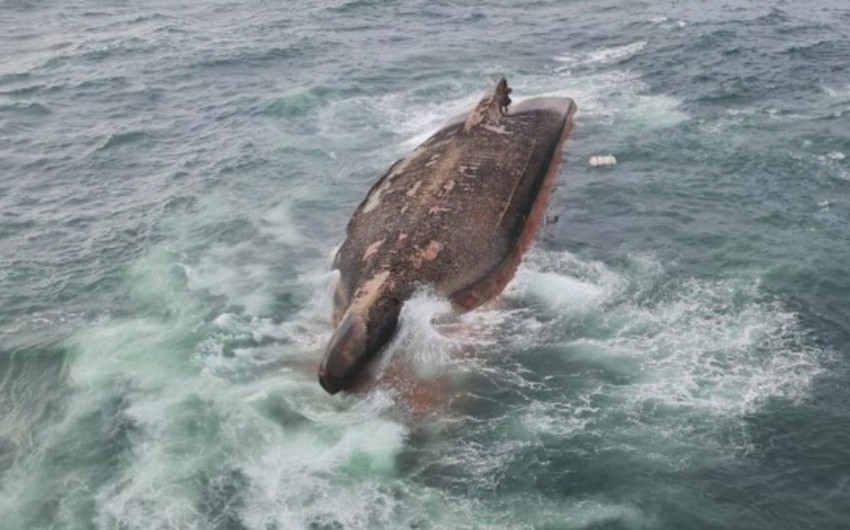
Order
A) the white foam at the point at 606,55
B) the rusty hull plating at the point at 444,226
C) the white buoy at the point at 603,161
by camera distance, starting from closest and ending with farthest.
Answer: the rusty hull plating at the point at 444,226 < the white buoy at the point at 603,161 < the white foam at the point at 606,55

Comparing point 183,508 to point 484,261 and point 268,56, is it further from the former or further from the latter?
point 268,56

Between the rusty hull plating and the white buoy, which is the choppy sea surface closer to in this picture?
the white buoy

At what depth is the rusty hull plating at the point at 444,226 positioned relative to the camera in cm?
2119

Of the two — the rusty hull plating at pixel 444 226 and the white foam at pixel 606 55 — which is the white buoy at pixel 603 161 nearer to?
the rusty hull plating at pixel 444 226

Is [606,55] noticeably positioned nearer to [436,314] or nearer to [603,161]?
[603,161]

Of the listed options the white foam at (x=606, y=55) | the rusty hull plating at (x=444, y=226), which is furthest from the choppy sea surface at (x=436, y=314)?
the rusty hull plating at (x=444, y=226)

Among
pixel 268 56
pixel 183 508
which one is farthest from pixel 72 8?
pixel 183 508

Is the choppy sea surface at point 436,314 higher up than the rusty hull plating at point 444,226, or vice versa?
the rusty hull plating at point 444,226

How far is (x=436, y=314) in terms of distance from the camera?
874 inches

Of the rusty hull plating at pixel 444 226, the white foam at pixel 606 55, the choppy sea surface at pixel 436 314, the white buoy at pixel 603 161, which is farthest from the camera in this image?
the white foam at pixel 606 55

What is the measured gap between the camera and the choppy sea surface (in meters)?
17.4

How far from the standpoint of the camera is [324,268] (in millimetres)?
26219

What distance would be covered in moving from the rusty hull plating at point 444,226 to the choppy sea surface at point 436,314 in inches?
28.3

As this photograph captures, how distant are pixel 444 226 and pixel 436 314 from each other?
3592mm
